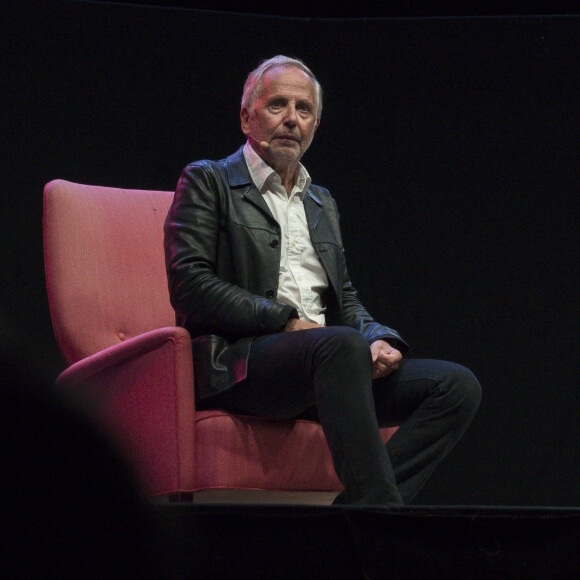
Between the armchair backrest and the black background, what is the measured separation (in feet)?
2.10

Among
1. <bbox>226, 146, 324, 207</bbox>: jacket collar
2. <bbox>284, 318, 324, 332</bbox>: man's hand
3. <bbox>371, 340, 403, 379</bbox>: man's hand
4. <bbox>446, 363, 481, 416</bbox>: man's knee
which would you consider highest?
<bbox>226, 146, 324, 207</bbox>: jacket collar

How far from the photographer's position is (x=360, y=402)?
1.68m

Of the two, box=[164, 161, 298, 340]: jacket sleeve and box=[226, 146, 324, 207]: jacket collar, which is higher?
box=[226, 146, 324, 207]: jacket collar

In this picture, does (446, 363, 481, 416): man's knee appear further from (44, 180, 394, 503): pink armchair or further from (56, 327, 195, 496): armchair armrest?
(56, 327, 195, 496): armchair armrest

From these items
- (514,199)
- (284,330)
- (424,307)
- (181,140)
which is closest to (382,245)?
(424,307)

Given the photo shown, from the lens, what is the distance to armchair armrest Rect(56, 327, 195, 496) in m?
1.83

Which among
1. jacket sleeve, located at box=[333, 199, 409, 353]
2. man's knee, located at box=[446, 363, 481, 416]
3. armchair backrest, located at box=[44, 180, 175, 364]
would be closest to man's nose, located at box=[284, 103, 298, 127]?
jacket sleeve, located at box=[333, 199, 409, 353]

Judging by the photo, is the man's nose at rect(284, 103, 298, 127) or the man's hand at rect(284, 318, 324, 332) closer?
the man's hand at rect(284, 318, 324, 332)

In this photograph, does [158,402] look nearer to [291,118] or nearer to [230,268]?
[230,268]

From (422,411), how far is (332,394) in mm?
366

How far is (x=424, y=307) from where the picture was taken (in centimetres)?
319

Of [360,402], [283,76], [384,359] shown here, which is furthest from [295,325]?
[283,76]

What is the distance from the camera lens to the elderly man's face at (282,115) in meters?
2.23

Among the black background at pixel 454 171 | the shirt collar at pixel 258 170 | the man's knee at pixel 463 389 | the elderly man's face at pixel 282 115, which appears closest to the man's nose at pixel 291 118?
the elderly man's face at pixel 282 115
